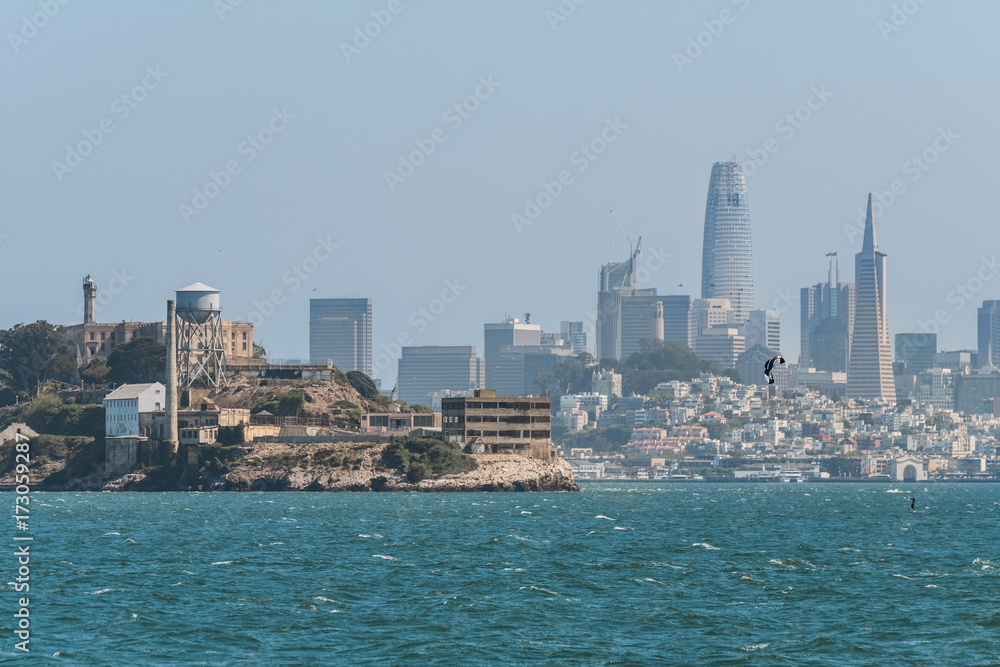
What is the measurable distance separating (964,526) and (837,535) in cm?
1958

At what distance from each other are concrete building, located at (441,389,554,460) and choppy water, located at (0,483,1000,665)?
252 feet

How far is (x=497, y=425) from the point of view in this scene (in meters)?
195

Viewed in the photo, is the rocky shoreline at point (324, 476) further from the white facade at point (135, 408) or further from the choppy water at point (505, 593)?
the choppy water at point (505, 593)

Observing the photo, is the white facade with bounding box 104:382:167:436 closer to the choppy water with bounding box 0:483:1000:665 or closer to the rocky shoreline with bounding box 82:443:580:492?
the rocky shoreline with bounding box 82:443:580:492

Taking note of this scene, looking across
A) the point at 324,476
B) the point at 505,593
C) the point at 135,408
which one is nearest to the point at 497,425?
the point at 324,476

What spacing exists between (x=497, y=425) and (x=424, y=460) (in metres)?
13.5

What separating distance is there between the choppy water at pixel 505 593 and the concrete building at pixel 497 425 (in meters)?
76.9

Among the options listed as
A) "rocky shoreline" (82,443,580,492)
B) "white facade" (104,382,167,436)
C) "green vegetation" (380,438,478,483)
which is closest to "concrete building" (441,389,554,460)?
"rocky shoreline" (82,443,580,492)

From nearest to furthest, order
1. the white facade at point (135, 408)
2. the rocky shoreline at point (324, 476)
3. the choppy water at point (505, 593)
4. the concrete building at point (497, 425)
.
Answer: the choppy water at point (505, 593)
the rocky shoreline at point (324, 476)
the concrete building at point (497, 425)
the white facade at point (135, 408)

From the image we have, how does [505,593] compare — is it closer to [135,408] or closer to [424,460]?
[424,460]

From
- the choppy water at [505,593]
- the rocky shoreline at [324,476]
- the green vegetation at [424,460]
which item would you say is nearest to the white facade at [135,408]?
the rocky shoreline at [324,476]

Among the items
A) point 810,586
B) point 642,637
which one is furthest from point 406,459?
point 642,637

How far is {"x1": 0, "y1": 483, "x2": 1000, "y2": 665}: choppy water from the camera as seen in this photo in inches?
2078

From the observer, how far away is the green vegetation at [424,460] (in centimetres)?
18450
